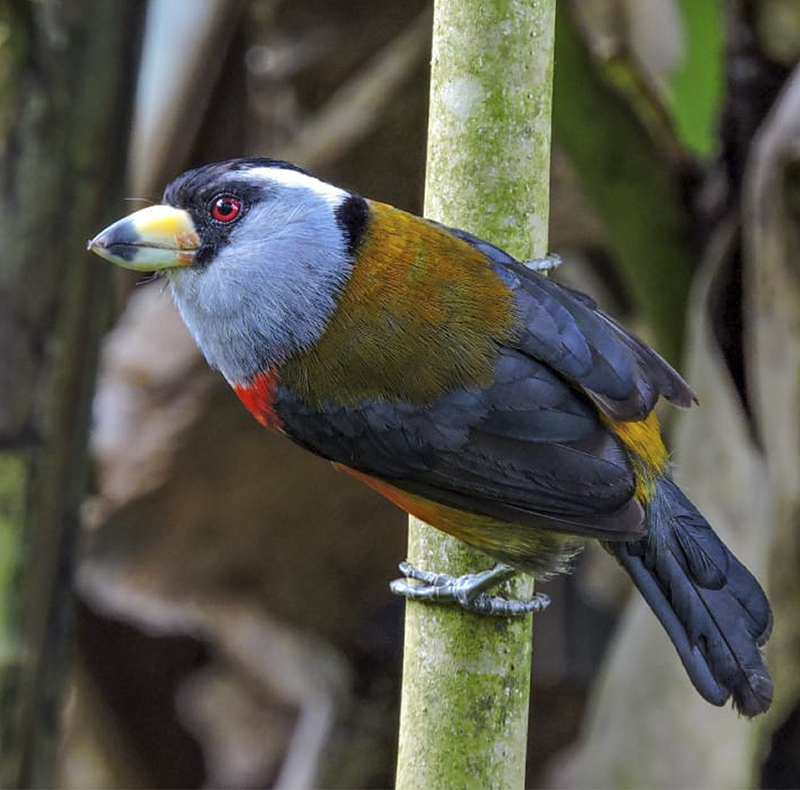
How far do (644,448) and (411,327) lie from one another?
1.11 feet

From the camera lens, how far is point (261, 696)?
11.3ft

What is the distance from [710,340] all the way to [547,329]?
30.1 inches

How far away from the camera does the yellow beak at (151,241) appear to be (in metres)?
1.72

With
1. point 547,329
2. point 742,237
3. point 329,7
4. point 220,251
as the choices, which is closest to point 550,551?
point 547,329

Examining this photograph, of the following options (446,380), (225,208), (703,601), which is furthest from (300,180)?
(703,601)

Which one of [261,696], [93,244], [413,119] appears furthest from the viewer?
[261,696]

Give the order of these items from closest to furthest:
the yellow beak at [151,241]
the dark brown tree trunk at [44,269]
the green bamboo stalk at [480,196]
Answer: the green bamboo stalk at [480,196] → the yellow beak at [151,241] → the dark brown tree trunk at [44,269]

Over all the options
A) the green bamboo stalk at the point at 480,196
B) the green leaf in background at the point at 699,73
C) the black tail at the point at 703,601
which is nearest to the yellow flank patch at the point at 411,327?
the green bamboo stalk at the point at 480,196

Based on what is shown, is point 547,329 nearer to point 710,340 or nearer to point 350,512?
point 710,340

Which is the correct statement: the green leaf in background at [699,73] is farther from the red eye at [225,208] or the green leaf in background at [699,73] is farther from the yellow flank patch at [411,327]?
the red eye at [225,208]

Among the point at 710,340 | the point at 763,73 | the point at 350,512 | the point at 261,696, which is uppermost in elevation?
the point at 763,73

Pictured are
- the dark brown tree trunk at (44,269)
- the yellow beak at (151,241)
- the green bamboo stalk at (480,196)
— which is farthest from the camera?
the dark brown tree trunk at (44,269)

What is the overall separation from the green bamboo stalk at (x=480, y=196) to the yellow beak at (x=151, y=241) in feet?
1.04

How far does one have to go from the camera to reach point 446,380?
1.76m
